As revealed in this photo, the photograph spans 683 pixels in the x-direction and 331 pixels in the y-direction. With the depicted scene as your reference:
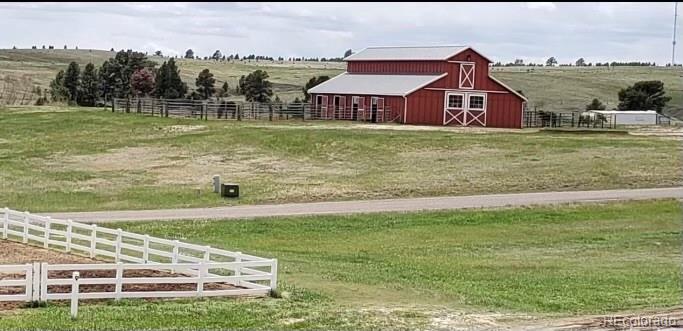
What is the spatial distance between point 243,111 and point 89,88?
21870 mm

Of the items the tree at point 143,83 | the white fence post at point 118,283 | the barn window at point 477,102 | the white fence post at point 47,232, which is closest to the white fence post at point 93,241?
the white fence post at point 47,232

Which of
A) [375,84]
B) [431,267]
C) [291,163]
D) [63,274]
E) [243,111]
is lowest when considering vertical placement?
[431,267]

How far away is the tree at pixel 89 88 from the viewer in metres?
82.8

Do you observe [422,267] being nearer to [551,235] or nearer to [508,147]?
[551,235]

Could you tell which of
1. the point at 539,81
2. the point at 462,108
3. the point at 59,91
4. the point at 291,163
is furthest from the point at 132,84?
the point at 539,81

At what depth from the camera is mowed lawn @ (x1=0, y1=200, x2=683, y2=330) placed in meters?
14.8

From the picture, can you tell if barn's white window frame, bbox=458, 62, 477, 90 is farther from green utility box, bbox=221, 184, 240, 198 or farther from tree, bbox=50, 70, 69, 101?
tree, bbox=50, 70, 69, 101

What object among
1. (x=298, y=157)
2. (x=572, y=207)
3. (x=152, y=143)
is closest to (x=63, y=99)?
(x=152, y=143)

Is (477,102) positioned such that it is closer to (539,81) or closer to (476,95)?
(476,95)

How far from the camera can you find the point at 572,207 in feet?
107

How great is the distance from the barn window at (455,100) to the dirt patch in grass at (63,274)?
40337 mm

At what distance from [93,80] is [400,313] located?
72141 mm

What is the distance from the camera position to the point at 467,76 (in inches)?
2438

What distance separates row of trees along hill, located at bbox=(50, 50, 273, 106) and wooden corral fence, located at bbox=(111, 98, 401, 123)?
Answer: 10.3 m
